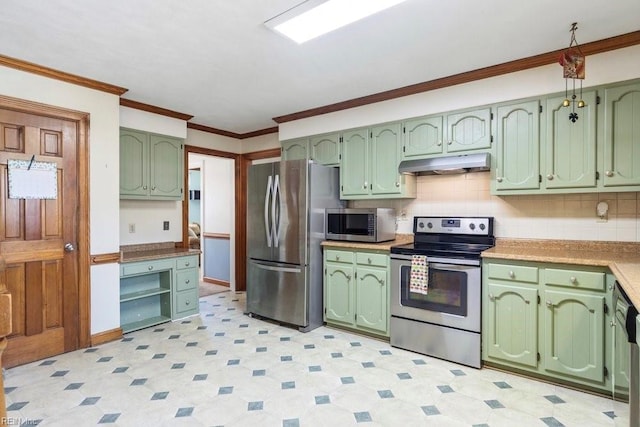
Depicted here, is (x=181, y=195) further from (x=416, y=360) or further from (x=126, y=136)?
(x=416, y=360)

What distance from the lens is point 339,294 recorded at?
371 centimetres

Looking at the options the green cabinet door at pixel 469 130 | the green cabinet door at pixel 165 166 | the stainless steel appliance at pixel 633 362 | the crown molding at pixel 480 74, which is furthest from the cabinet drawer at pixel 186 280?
the stainless steel appliance at pixel 633 362

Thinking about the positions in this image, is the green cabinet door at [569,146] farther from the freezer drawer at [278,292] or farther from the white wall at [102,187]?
the white wall at [102,187]

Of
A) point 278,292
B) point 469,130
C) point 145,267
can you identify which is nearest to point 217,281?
point 145,267

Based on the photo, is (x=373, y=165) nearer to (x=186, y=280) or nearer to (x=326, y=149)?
(x=326, y=149)

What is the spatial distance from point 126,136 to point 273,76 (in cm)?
184

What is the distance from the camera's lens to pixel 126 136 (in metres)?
3.82

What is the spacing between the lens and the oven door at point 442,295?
2818 millimetres

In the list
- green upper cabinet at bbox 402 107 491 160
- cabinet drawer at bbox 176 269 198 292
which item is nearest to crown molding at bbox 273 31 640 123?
green upper cabinet at bbox 402 107 491 160

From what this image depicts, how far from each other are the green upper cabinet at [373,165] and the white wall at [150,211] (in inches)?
83.1

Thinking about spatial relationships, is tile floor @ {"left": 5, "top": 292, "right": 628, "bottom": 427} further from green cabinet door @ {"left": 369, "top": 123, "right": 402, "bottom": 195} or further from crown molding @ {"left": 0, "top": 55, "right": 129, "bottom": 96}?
crown molding @ {"left": 0, "top": 55, "right": 129, "bottom": 96}

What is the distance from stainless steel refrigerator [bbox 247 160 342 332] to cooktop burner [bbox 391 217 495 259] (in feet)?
3.11

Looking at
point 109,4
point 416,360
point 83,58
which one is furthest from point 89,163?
point 416,360

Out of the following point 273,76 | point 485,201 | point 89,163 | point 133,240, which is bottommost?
point 133,240
